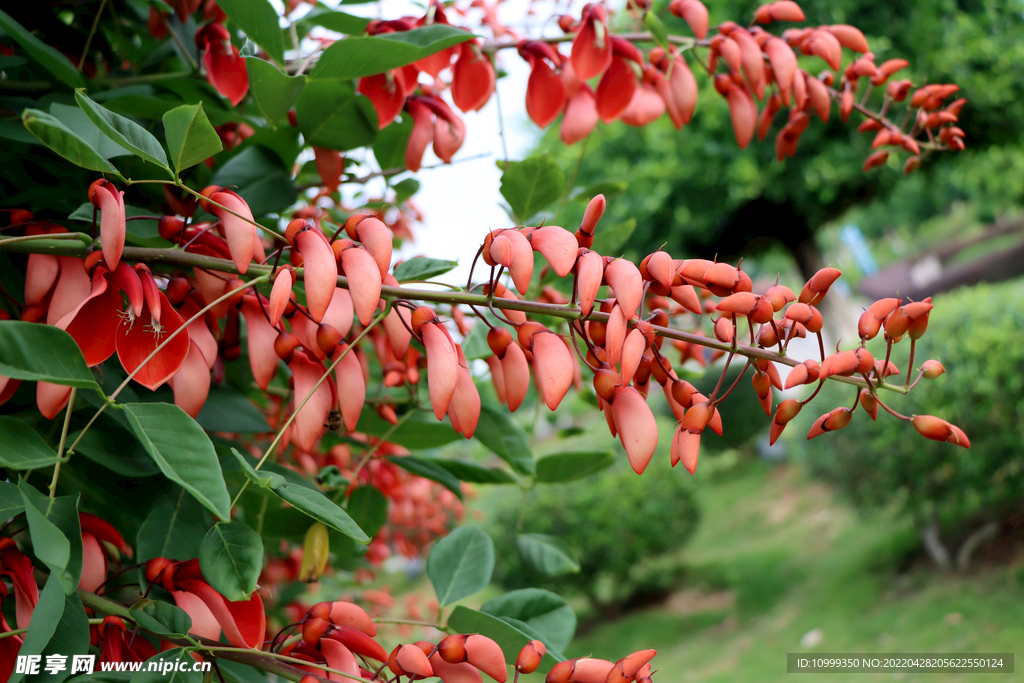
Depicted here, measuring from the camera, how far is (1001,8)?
389 cm

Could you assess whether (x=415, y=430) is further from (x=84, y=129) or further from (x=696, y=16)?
(x=696, y=16)

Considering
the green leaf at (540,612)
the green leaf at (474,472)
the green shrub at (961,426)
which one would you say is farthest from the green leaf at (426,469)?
the green shrub at (961,426)

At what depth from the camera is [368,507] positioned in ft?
2.39

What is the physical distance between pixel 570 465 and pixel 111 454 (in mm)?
446

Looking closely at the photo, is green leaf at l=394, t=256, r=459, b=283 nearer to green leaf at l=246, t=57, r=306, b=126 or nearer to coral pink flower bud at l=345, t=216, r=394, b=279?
coral pink flower bud at l=345, t=216, r=394, b=279

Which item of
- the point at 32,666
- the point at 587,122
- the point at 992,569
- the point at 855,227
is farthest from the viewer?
the point at 855,227

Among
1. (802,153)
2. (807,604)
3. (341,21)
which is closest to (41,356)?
(341,21)

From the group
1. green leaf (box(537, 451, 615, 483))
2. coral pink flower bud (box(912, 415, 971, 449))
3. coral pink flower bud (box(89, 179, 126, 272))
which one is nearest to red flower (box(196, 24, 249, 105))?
coral pink flower bud (box(89, 179, 126, 272))

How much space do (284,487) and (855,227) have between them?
2644 centimetres

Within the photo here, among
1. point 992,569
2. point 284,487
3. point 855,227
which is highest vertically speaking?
point 284,487

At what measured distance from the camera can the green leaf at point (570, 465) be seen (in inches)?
29.2

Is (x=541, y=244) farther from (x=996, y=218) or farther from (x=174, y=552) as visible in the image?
(x=996, y=218)

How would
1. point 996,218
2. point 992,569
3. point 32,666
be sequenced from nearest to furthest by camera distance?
point 32,666, point 992,569, point 996,218

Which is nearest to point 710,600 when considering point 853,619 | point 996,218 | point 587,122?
point 853,619
